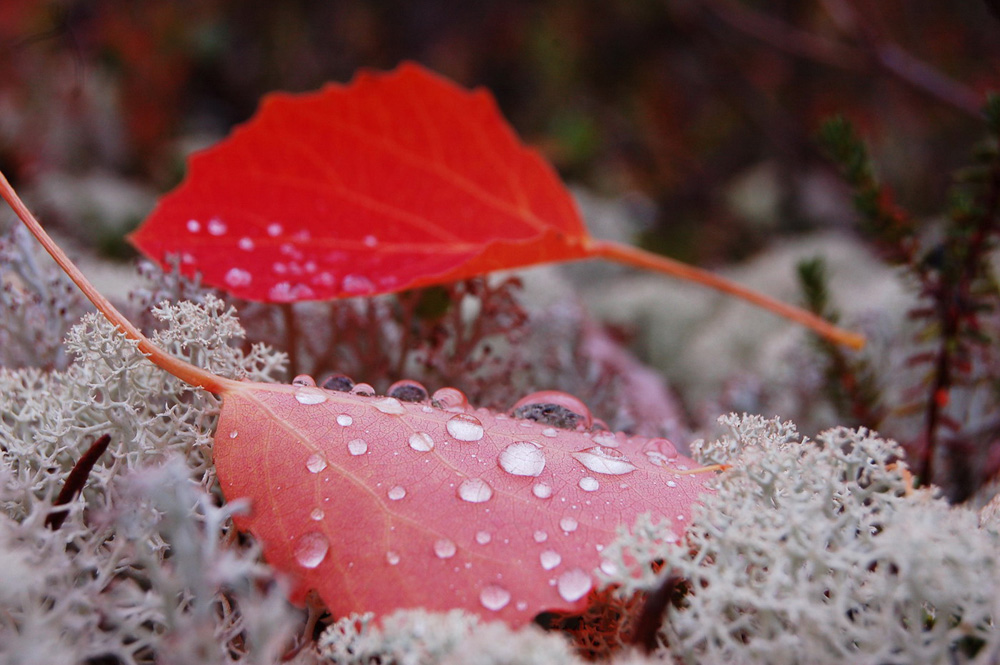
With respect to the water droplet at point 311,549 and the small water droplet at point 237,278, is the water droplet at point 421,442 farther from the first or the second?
the small water droplet at point 237,278

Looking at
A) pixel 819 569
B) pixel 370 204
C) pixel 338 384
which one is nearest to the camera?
pixel 819 569

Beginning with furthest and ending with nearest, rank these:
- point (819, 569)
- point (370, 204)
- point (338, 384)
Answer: point (370, 204), point (338, 384), point (819, 569)

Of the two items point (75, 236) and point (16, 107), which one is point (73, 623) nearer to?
point (75, 236)

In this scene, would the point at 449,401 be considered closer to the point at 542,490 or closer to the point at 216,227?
the point at 542,490

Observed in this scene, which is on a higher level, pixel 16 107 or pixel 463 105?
pixel 463 105

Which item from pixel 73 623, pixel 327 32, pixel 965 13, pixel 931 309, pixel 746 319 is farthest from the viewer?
pixel 327 32

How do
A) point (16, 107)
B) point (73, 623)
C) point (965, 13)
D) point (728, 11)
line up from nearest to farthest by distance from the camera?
point (73, 623), point (728, 11), point (16, 107), point (965, 13)

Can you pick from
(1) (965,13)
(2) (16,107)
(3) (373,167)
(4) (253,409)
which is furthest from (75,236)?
(1) (965,13)

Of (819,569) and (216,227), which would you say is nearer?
(819,569)

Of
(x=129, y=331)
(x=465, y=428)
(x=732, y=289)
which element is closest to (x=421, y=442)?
(x=465, y=428)
